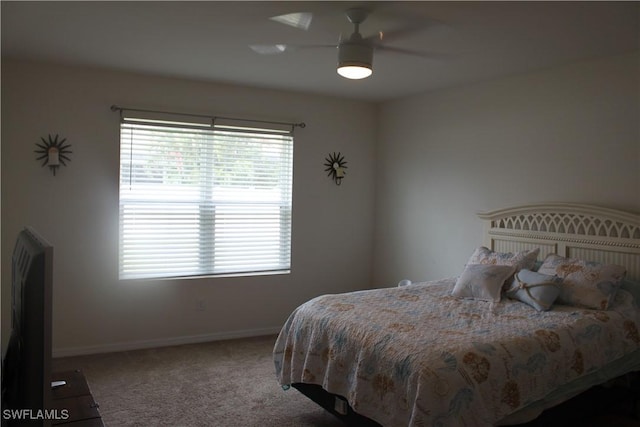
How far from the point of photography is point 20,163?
3.91m

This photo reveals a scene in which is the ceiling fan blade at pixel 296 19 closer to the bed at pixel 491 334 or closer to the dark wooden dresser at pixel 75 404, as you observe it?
the bed at pixel 491 334

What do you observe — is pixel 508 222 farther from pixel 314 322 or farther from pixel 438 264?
pixel 314 322

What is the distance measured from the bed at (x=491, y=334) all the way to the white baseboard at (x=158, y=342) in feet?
5.44

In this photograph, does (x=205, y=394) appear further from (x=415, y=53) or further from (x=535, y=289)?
Result: (x=415, y=53)

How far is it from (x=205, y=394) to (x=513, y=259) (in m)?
2.43

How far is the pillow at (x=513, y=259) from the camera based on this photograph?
353 centimetres

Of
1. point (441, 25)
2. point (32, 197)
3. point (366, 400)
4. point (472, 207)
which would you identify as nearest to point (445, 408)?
point (366, 400)

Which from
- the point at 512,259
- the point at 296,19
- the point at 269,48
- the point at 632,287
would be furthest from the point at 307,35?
the point at 632,287

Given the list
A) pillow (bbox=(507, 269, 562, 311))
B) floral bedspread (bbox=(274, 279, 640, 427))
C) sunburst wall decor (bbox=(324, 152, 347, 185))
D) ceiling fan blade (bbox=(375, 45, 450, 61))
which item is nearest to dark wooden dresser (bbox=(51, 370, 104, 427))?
floral bedspread (bbox=(274, 279, 640, 427))

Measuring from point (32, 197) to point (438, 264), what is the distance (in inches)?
145

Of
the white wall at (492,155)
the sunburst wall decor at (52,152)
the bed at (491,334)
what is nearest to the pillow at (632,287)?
the bed at (491,334)

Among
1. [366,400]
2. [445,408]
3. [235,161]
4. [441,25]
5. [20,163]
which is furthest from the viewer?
[235,161]

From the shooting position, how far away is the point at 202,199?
4633 millimetres

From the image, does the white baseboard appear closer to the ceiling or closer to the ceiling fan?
the ceiling
